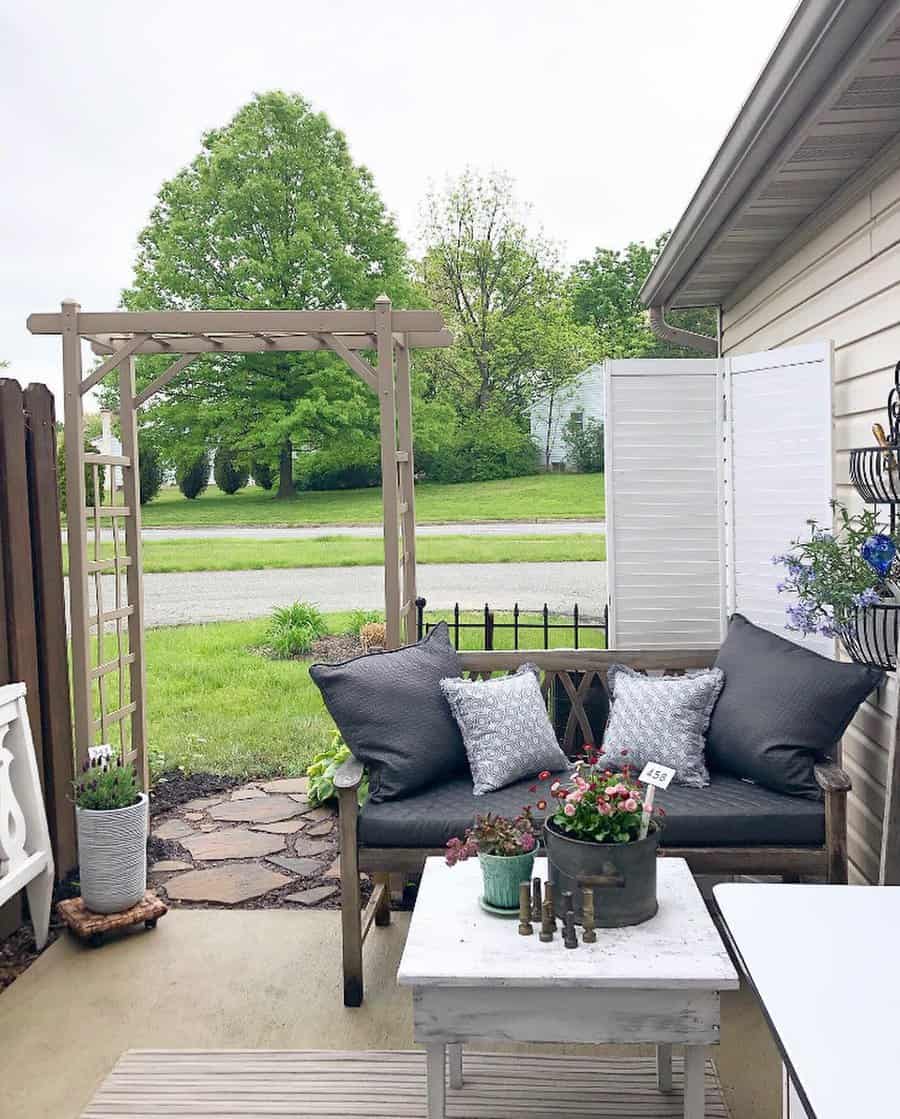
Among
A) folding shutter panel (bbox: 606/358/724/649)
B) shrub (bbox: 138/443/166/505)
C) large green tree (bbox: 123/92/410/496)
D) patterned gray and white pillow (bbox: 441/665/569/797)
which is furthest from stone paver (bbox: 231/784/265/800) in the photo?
shrub (bbox: 138/443/166/505)

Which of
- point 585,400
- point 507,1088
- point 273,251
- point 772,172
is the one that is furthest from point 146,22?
point 507,1088

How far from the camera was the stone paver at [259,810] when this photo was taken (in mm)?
4941

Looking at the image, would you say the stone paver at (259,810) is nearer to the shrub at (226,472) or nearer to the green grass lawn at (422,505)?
the green grass lawn at (422,505)

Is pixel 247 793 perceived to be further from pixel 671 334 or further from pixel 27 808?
pixel 671 334

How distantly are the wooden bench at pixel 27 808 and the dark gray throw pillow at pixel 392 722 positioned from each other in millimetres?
991

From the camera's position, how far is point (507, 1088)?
2682 millimetres

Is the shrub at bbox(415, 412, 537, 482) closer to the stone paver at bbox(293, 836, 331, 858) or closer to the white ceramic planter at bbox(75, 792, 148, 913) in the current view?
the stone paver at bbox(293, 836, 331, 858)

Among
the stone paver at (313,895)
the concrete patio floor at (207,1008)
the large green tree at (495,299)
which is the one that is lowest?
the concrete patio floor at (207,1008)

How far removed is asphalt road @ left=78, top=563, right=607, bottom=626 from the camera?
10.9 metres

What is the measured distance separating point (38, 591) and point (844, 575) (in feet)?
8.93

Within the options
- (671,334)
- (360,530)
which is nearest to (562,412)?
(360,530)

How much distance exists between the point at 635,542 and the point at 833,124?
2087 millimetres

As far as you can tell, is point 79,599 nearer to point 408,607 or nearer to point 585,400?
point 408,607

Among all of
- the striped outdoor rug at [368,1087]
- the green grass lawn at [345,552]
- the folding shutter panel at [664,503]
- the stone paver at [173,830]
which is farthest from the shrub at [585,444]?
the striped outdoor rug at [368,1087]
